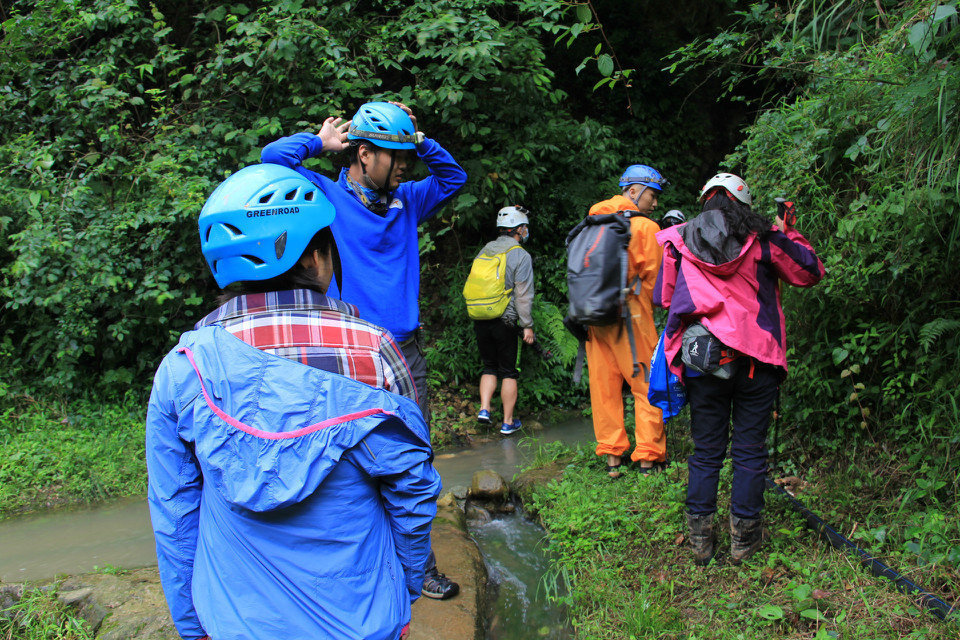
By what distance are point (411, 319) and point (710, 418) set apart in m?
1.69

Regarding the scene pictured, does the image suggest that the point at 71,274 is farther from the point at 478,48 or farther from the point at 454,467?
the point at 478,48

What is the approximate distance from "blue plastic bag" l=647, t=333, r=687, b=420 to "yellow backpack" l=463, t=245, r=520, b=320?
2.98m

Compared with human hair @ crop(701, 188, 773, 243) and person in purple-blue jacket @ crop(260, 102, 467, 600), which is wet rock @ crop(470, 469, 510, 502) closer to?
person in purple-blue jacket @ crop(260, 102, 467, 600)

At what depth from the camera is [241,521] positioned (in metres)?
1.48

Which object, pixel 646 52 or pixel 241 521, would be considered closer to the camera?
pixel 241 521

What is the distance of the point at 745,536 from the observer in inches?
135

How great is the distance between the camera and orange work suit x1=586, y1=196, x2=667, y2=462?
473 centimetres

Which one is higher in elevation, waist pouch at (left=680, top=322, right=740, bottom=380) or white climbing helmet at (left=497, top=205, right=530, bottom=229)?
white climbing helmet at (left=497, top=205, right=530, bottom=229)

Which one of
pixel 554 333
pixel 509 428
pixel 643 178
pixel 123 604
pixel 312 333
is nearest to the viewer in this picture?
pixel 312 333

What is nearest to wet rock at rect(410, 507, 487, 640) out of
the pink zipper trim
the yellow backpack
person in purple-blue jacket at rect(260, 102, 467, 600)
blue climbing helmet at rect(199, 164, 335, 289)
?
person in purple-blue jacket at rect(260, 102, 467, 600)

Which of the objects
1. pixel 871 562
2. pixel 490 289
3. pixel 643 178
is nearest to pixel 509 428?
pixel 490 289

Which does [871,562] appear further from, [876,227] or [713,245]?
[876,227]

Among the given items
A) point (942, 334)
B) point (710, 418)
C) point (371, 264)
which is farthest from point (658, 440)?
point (371, 264)

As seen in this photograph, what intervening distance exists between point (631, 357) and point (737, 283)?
4.76ft
